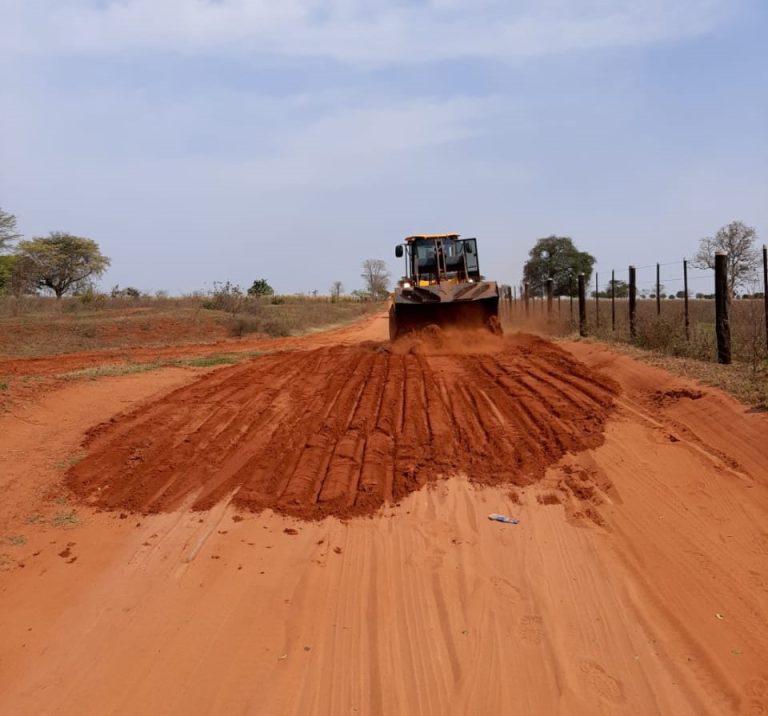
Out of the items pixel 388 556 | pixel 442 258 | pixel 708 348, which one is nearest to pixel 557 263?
pixel 442 258

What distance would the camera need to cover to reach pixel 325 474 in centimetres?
664

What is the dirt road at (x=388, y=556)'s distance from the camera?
3795mm

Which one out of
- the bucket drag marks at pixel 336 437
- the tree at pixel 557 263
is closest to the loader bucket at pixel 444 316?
the bucket drag marks at pixel 336 437

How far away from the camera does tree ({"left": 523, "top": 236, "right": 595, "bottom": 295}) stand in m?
49.0

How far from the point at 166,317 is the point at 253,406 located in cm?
2069

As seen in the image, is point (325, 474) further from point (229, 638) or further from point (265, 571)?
point (229, 638)

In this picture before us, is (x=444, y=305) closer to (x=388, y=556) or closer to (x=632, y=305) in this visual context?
(x=632, y=305)

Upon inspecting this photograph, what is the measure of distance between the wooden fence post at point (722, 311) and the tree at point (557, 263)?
125ft

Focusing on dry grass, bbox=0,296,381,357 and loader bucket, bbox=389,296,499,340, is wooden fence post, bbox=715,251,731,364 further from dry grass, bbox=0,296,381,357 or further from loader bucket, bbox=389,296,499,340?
dry grass, bbox=0,296,381,357

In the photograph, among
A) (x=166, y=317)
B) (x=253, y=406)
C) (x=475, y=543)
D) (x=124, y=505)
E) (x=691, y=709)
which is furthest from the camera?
(x=166, y=317)

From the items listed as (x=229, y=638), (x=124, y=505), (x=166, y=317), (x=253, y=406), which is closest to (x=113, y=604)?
Answer: (x=229, y=638)

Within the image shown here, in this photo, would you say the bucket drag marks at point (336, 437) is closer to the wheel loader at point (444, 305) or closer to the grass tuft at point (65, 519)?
the grass tuft at point (65, 519)

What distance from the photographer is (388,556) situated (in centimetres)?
516

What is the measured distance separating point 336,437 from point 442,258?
1142 centimetres
